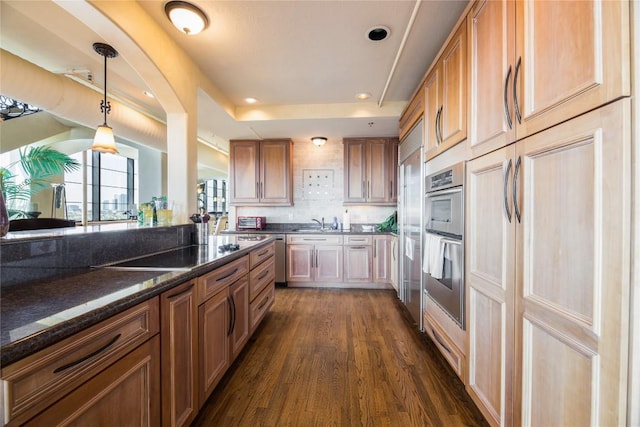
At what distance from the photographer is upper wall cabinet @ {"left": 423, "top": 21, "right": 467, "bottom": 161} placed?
64.0 inches

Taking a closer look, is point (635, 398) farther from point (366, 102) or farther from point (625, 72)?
point (366, 102)

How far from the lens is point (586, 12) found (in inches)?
31.5

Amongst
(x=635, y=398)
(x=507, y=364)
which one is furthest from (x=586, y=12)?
(x=507, y=364)

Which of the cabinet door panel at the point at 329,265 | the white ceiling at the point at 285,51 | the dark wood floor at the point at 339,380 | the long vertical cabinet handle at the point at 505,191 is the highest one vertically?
the white ceiling at the point at 285,51

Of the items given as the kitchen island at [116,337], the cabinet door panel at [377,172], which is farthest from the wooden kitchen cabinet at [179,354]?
the cabinet door panel at [377,172]

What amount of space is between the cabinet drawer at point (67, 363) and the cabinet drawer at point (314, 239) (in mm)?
3055

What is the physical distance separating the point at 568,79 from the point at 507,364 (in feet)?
3.84

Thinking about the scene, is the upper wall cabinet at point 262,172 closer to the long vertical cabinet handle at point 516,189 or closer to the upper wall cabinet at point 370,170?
the upper wall cabinet at point 370,170

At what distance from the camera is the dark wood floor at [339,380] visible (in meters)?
1.51

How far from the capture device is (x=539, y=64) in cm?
99

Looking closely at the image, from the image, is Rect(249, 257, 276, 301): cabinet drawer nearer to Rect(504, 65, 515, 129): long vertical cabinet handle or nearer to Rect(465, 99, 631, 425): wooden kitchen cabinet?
Rect(465, 99, 631, 425): wooden kitchen cabinet

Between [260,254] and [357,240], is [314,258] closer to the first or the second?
[357,240]

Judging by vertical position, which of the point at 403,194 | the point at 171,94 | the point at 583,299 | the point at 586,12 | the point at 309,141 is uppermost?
the point at 309,141

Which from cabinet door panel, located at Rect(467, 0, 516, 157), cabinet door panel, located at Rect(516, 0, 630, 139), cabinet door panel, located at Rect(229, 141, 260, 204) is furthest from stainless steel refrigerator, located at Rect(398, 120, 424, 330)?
cabinet door panel, located at Rect(229, 141, 260, 204)
